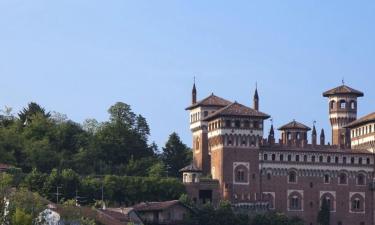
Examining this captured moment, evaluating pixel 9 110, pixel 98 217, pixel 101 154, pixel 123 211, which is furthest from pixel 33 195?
pixel 9 110

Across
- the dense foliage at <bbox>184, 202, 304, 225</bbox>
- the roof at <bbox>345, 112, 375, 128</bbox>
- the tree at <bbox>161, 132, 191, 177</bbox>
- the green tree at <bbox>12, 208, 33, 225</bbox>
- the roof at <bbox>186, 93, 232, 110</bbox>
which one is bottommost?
the green tree at <bbox>12, 208, 33, 225</bbox>

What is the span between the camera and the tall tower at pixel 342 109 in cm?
14212

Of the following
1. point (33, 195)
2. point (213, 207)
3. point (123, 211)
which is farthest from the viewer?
point (213, 207)

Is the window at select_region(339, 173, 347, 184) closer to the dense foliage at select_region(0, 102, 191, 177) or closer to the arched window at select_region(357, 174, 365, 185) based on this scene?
the arched window at select_region(357, 174, 365, 185)

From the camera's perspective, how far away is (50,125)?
468 ft

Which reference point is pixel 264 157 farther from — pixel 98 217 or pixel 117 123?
pixel 98 217

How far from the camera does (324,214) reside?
429 feet

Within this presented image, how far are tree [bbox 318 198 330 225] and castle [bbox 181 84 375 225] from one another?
0.56 meters

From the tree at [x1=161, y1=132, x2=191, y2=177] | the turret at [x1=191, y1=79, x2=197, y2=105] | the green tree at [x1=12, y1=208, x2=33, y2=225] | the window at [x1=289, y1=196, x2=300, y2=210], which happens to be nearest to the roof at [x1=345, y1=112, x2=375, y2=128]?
the window at [x1=289, y1=196, x2=300, y2=210]

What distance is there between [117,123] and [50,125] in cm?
627

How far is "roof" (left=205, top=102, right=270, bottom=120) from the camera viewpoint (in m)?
130

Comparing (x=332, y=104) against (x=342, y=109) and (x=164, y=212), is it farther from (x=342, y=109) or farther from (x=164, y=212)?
(x=164, y=212)

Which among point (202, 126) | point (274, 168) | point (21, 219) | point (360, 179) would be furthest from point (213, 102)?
point (21, 219)

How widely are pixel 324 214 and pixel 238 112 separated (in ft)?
37.1
